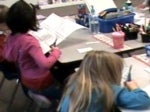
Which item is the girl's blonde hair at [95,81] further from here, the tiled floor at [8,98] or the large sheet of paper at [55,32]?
the tiled floor at [8,98]

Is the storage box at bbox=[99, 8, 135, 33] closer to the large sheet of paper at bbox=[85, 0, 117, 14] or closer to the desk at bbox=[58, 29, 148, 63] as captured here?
the desk at bbox=[58, 29, 148, 63]

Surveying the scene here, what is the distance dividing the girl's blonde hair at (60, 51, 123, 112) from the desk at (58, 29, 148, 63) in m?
0.61

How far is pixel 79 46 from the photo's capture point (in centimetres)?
229

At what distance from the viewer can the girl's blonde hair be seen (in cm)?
134

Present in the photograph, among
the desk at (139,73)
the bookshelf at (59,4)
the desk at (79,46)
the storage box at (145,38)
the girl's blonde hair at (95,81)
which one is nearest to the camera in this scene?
the girl's blonde hair at (95,81)

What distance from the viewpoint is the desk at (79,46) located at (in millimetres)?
2089

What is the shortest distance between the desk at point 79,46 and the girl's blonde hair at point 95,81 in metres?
0.61

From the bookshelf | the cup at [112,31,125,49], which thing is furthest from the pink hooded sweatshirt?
the bookshelf

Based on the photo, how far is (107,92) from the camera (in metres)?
1.34

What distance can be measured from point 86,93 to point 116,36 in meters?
0.86

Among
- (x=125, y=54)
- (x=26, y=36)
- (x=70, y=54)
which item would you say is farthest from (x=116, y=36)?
(x=26, y=36)

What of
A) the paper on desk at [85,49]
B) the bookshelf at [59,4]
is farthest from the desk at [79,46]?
the bookshelf at [59,4]

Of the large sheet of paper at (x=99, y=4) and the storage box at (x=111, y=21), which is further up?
the large sheet of paper at (x=99, y=4)

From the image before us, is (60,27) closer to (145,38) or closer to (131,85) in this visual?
(145,38)
